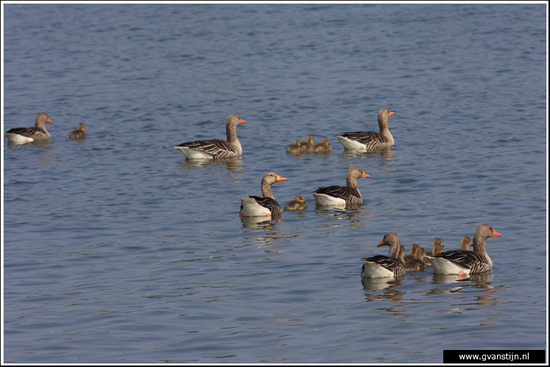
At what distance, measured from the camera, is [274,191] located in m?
19.7

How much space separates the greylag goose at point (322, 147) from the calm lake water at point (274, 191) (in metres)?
0.35

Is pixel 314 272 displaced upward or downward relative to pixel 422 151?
downward

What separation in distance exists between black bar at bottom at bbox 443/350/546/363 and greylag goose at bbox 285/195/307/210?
313 inches

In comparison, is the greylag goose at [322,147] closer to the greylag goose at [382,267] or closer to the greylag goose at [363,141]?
the greylag goose at [363,141]

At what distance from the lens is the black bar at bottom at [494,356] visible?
9.53m

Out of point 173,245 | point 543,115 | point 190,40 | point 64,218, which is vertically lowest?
point 173,245

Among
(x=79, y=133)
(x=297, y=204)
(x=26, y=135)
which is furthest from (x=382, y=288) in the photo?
(x=26, y=135)

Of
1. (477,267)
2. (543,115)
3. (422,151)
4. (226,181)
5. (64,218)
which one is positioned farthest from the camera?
(543,115)

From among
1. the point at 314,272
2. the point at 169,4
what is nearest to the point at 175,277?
the point at 314,272

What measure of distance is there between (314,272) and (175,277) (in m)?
2.38

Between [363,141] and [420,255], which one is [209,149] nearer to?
[363,141]

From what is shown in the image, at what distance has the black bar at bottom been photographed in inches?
375

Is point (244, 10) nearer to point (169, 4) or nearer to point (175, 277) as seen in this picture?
point (169, 4)

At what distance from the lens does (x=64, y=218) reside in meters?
17.3
